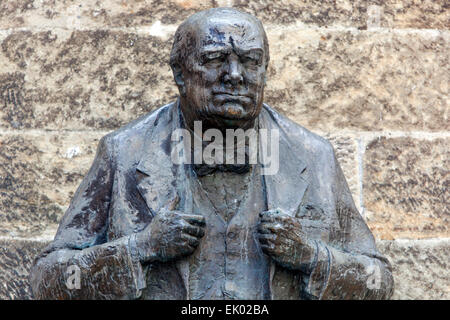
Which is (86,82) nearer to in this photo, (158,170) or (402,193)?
(158,170)

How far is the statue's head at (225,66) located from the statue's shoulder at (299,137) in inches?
11.0

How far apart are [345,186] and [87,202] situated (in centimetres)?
103

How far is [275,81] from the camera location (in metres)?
5.06

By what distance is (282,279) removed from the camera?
12.2 feet

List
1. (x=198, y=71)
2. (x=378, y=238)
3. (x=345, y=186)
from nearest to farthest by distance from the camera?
(x=198, y=71) < (x=345, y=186) < (x=378, y=238)

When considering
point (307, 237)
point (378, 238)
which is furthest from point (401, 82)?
point (307, 237)

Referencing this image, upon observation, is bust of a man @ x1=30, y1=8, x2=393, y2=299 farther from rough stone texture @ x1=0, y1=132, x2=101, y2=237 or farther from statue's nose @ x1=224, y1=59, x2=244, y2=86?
rough stone texture @ x1=0, y1=132, x2=101, y2=237

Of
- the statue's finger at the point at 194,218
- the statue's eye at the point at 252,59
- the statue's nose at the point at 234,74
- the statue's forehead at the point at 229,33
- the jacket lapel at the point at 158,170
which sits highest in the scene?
the statue's forehead at the point at 229,33

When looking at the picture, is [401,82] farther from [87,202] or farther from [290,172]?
[87,202]

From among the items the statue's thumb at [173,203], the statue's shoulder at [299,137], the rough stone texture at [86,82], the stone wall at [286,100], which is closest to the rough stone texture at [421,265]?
the stone wall at [286,100]

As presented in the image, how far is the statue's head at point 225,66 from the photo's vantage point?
3.61 metres

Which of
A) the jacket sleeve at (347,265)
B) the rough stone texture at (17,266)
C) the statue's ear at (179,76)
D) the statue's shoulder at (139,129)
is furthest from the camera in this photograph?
the rough stone texture at (17,266)

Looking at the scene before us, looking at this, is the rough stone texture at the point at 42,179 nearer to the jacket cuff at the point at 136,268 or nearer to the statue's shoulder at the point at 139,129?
the statue's shoulder at the point at 139,129

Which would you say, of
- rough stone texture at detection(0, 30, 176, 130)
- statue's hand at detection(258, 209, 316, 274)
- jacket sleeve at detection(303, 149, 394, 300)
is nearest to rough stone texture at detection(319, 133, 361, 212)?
rough stone texture at detection(0, 30, 176, 130)
